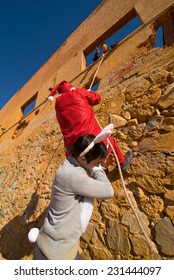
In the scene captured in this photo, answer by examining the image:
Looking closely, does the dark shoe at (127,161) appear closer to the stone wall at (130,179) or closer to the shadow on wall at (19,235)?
the stone wall at (130,179)

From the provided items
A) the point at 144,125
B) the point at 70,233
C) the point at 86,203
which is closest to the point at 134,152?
the point at 144,125

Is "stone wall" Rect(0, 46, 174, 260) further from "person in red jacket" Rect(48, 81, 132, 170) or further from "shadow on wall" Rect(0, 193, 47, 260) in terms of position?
"person in red jacket" Rect(48, 81, 132, 170)

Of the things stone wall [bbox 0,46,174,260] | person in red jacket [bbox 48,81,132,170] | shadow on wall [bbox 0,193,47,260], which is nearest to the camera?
stone wall [bbox 0,46,174,260]

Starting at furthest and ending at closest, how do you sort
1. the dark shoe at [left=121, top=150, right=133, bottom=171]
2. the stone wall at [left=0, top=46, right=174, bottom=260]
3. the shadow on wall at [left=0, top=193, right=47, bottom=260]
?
the shadow on wall at [left=0, top=193, right=47, bottom=260], the dark shoe at [left=121, top=150, right=133, bottom=171], the stone wall at [left=0, top=46, right=174, bottom=260]

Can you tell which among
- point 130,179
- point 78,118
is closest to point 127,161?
point 130,179

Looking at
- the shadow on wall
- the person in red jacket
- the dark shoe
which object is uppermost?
the person in red jacket

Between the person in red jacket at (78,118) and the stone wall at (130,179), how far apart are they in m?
0.32

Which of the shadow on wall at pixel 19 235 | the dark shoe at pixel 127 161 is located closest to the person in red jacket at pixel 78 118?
the dark shoe at pixel 127 161

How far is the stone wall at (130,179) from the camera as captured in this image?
6.68 feet

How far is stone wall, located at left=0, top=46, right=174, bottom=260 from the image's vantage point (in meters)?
2.04

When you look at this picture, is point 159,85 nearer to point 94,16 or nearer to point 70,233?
point 70,233

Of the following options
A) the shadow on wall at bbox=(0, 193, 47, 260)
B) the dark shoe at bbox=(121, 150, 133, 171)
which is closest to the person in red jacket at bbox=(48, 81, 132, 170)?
the dark shoe at bbox=(121, 150, 133, 171)
